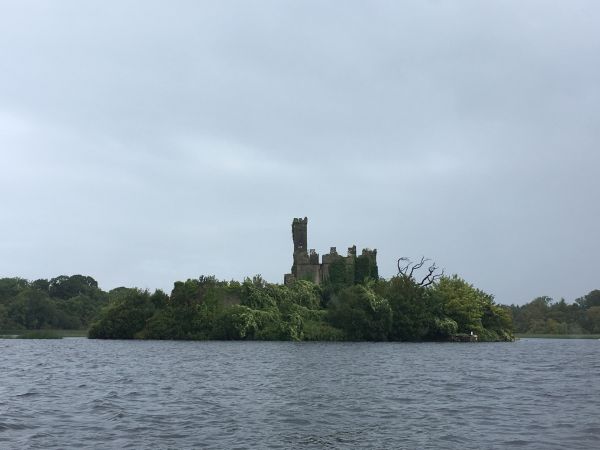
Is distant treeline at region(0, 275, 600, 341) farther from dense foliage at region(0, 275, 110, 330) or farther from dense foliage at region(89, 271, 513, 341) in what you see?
dense foliage at region(0, 275, 110, 330)

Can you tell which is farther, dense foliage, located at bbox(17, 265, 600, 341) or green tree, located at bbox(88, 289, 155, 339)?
green tree, located at bbox(88, 289, 155, 339)

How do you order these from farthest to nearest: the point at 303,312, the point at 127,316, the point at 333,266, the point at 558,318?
the point at 558,318
the point at 333,266
the point at 127,316
the point at 303,312

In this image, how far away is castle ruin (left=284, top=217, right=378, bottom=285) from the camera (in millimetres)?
91250

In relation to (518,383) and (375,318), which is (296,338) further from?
(518,383)

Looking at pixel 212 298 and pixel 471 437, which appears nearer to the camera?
pixel 471 437

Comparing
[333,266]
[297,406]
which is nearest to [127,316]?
[333,266]

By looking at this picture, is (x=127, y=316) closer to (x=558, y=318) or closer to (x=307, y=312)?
(x=307, y=312)

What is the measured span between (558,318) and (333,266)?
257ft

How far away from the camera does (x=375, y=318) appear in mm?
74812

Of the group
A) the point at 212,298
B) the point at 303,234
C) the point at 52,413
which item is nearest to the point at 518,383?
the point at 52,413

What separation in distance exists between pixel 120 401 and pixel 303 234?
273 feet

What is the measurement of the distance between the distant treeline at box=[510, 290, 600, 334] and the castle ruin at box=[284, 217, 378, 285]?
213 ft

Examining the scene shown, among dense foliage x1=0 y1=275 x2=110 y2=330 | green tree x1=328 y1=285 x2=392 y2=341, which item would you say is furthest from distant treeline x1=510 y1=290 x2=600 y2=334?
dense foliage x1=0 y1=275 x2=110 y2=330

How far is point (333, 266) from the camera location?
91688 mm
